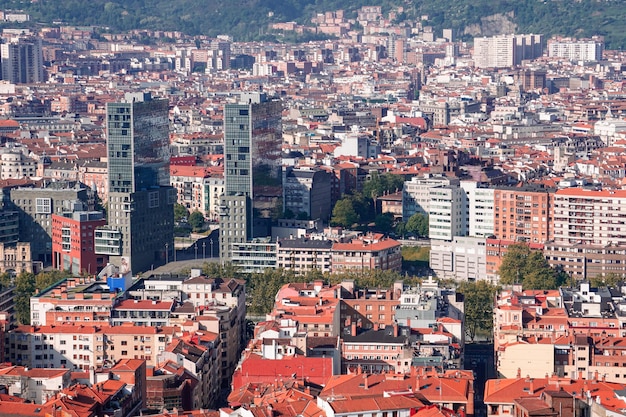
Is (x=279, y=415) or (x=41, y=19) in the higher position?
(x=41, y=19)

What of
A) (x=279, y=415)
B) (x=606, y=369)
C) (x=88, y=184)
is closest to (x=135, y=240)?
(x=88, y=184)

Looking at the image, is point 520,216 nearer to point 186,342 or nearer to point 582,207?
point 582,207

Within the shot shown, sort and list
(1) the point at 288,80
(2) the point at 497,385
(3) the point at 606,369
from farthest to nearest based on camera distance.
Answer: (1) the point at 288,80, (3) the point at 606,369, (2) the point at 497,385

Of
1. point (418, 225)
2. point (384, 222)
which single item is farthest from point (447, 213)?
point (384, 222)

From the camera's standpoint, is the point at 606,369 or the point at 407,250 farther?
the point at 407,250

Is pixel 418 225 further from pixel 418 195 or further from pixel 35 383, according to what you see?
pixel 35 383

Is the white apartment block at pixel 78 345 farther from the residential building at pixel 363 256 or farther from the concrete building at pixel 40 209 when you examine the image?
the concrete building at pixel 40 209

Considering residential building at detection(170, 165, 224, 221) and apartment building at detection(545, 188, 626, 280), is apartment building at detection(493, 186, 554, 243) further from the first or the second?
residential building at detection(170, 165, 224, 221)
